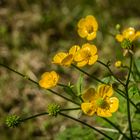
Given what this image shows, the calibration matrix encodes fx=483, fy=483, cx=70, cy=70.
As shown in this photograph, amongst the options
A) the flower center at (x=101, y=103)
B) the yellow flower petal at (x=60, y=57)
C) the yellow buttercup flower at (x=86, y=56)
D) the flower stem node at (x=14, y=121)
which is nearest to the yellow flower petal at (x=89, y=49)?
the yellow buttercup flower at (x=86, y=56)

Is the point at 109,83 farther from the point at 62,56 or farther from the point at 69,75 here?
the point at 69,75

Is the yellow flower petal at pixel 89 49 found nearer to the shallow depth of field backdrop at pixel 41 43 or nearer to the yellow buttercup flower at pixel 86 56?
the yellow buttercup flower at pixel 86 56

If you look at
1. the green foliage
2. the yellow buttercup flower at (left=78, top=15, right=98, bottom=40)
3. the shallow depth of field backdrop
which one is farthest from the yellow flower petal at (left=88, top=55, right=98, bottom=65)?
the shallow depth of field backdrop

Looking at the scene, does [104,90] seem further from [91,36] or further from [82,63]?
[91,36]

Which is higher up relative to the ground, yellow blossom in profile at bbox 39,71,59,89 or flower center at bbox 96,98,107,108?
yellow blossom in profile at bbox 39,71,59,89

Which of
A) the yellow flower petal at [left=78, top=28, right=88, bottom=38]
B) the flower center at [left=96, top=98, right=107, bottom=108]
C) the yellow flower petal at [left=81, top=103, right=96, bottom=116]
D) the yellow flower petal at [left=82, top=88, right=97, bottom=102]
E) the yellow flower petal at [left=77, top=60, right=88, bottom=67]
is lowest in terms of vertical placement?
the yellow flower petal at [left=81, top=103, right=96, bottom=116]

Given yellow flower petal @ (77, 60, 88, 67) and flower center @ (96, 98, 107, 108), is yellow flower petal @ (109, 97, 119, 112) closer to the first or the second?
flower center @ (96, 98, 107, 108)
